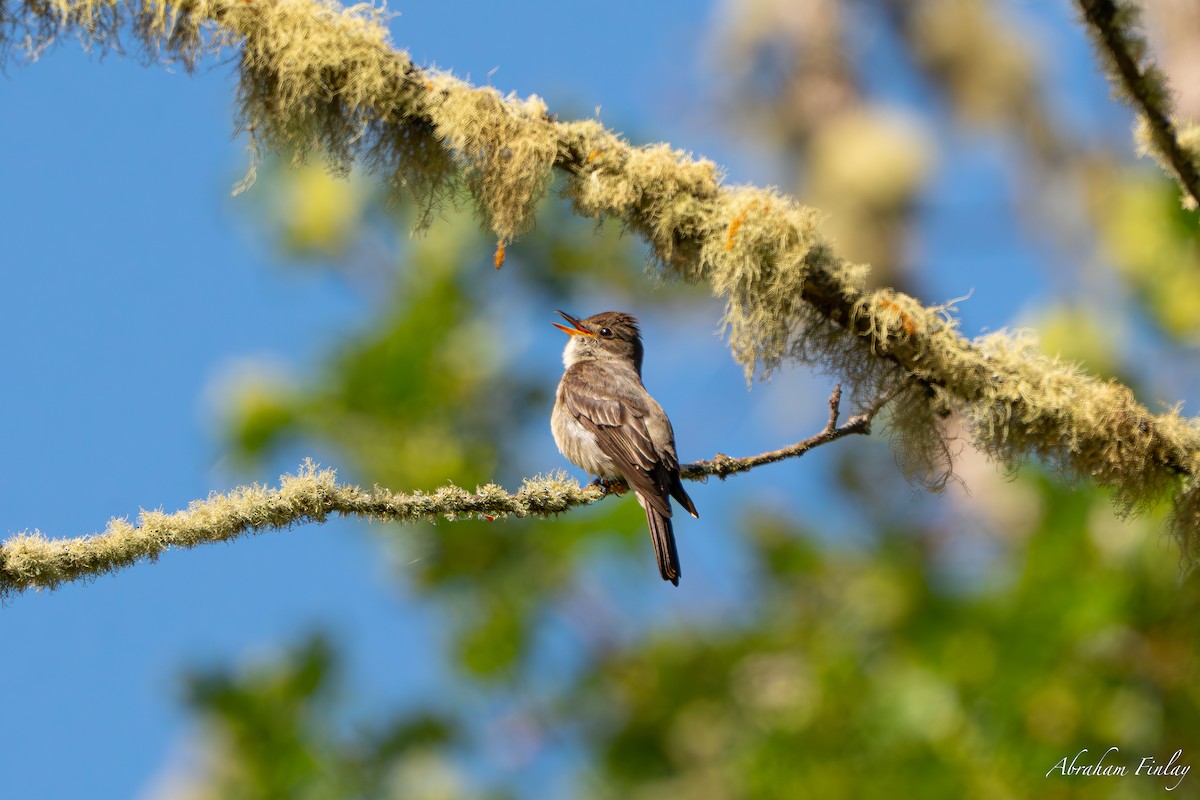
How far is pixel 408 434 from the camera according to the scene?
6.61m

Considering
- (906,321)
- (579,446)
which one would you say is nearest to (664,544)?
(579,446)

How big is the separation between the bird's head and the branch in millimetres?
2911

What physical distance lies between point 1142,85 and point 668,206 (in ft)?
5.09

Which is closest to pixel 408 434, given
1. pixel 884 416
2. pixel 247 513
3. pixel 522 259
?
pixel 522 259

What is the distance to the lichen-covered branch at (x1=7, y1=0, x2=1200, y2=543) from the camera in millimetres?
4270

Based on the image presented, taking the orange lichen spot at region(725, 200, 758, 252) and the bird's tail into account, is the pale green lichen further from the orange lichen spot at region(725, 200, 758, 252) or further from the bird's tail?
the bird's tail

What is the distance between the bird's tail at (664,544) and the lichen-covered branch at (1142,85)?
2.42 m

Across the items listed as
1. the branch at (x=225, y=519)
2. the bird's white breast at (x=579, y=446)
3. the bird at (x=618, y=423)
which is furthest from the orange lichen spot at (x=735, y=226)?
the bird's white breast at (x=579, y=446)

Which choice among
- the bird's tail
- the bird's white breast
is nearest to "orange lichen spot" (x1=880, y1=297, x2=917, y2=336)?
the bird's tail

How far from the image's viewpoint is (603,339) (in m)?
7.00

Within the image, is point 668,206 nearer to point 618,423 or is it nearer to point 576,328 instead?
point 618,423

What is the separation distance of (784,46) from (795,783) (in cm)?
883

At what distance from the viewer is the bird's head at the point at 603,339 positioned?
22.9 ft

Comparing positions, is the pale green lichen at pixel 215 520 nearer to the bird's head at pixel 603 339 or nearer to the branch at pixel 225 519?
the branch at pixel 225 519
